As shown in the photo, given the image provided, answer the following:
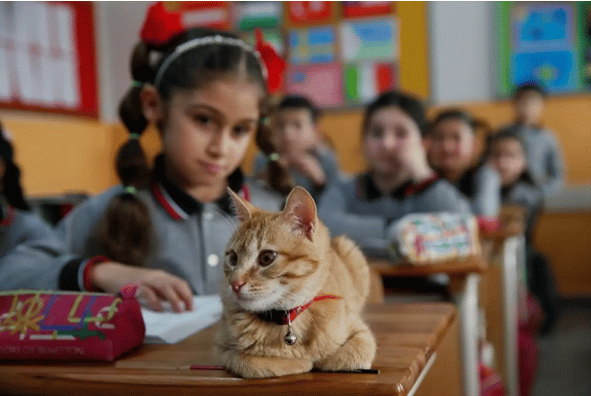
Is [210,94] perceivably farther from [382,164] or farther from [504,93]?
[504,93]

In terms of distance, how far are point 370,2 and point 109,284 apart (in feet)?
14.2

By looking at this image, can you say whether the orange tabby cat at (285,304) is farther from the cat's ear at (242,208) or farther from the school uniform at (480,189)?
the school uniform at (480,189)

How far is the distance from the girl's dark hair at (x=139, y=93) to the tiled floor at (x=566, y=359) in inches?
78.8

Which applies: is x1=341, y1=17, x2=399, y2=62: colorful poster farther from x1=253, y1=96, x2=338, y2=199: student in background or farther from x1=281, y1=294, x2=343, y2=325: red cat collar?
x1=281, y1=294, x2=343, y2=325: red cat collar

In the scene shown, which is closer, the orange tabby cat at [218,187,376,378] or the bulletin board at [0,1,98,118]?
the orange tabby cat at [218,187,376,378]

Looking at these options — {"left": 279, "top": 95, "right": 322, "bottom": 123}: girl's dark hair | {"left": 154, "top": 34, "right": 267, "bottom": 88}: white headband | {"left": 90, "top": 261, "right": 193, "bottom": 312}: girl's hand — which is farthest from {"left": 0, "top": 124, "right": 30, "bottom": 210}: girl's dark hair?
{"left": 279, "top": 95, "right": 322, "bottom": 123}: girl's dark hair

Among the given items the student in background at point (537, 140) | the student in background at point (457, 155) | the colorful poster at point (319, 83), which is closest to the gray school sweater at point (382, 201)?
the student in background at point (457, 155)

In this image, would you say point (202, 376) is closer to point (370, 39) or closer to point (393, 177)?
point (393, 177)

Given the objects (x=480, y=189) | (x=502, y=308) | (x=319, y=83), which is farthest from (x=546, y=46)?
(x=502, y=308)

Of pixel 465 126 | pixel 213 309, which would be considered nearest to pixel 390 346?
pixel 213 309

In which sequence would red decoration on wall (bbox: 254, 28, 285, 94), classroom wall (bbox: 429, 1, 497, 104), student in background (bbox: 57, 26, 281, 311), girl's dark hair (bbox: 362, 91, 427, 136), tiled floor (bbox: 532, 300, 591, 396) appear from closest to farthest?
student in background (bbox: 57, 26, 281, 311) → red decoration on wall (bbox: 254, 28, 285, 94) → girl's dark hair (bbox: 362, 91, 427, 136) → tiled floor (bbox: 532, 300, 591, 396) → classroom wall (bbox: 429, 1, 497, 104)

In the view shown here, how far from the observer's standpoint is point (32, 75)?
4.34 metres

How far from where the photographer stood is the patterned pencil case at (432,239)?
1506 millimetres

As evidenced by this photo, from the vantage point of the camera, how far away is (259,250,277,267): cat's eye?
57 centimetres
